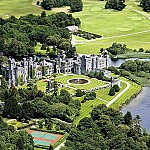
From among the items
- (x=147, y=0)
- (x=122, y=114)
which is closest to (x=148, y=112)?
(x=122, y=114)

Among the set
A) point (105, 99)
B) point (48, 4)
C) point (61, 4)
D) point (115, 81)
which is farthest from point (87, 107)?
point (61, 4)

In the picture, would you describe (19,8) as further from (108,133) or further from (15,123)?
(108,133)

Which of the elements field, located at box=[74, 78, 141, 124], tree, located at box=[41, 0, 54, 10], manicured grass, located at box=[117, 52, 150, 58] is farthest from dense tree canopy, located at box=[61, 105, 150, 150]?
tree, located at box=[41, 0, 54, 10]

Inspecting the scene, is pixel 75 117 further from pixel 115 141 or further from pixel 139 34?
pixel 139 34

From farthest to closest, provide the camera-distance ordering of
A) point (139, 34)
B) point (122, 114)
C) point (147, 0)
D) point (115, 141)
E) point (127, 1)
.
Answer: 1. point (127, 1)
2. point (147, 0)
3. point (139, 34)
4. point (122, 114)
5. point (115, 141)

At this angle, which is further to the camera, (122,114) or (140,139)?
(122,114)

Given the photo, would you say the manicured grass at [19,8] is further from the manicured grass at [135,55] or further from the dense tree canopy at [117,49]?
the manicured grass at [135,55]

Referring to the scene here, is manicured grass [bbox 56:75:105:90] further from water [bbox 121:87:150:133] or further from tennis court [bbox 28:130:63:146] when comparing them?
tennis court [bbox 28:130:63:146]
